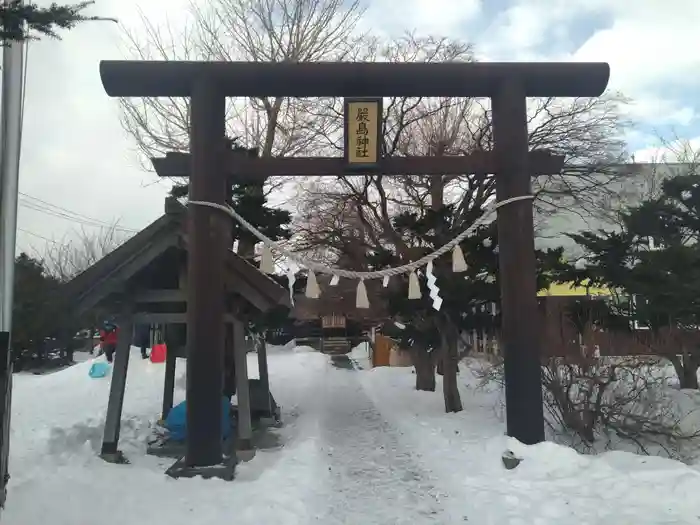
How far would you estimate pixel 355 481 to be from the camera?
698 centimetres

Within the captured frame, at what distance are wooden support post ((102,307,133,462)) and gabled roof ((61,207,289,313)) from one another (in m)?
0.59

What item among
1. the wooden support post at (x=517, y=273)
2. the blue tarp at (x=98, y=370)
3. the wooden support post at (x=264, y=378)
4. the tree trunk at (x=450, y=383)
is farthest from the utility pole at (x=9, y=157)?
the blue tarp at (x=98, y=370)

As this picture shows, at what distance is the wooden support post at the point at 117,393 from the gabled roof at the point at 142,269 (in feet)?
1.94

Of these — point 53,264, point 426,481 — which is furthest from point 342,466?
point 53,264

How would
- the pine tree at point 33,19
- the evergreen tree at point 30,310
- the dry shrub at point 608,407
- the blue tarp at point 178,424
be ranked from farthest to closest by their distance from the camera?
1. the evergreen tree at point 30,310
2. the blue tarp at point 178,424
3. the dry shrub at point 608,407
4. the pine tree at point 33,19

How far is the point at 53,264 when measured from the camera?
39.8m

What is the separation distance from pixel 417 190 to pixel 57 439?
10.5 metres

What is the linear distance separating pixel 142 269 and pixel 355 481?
4.02 m

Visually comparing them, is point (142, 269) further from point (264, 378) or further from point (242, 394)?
point (264, 378)

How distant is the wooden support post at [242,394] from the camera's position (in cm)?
830

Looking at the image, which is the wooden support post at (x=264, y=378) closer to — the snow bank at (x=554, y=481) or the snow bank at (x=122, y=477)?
the snow bank at (x=122, y=477)

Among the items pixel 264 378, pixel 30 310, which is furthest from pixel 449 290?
pixel 30 310

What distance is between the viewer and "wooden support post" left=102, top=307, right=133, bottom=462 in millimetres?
8148

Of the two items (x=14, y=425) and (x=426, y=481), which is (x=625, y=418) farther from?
(x=14, y=425)
